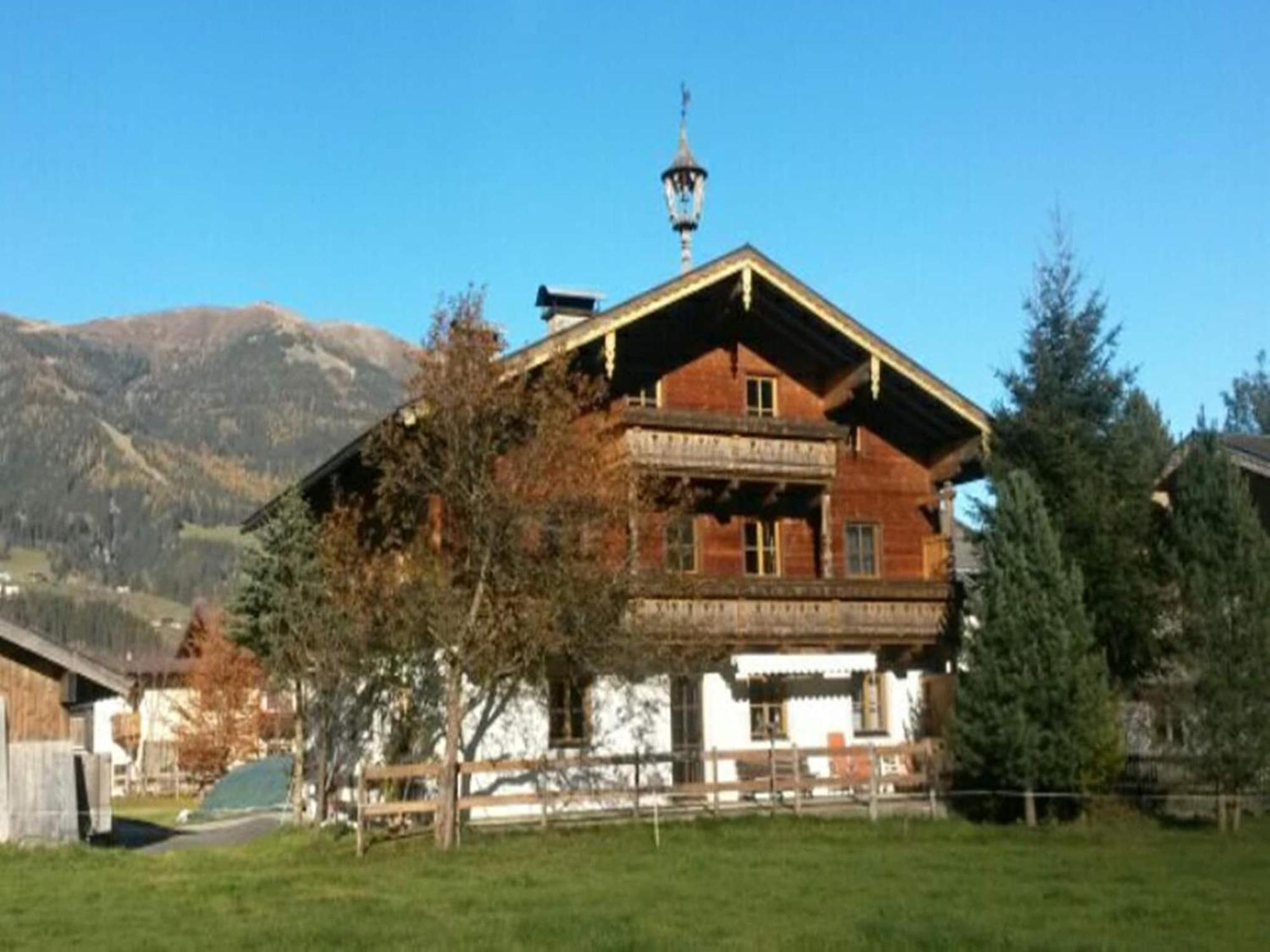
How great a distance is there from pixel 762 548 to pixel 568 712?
21.0 feet

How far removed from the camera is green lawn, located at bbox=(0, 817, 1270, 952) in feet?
51.9

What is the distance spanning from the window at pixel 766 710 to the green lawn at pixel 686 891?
611 cm

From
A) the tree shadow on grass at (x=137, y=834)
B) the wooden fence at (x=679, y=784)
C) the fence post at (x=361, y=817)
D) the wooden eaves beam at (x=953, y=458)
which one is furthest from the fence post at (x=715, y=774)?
the tree shadow on grass at (x=137, y=834)

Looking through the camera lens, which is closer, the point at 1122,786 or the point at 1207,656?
the point at 1207,656

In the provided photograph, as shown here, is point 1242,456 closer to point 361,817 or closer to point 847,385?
point 847,385

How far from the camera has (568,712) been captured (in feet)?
104

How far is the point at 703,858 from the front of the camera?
22.9m

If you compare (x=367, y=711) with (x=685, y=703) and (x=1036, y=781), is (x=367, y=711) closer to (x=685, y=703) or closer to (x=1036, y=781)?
(x=685, y=703)

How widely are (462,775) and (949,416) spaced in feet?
45.7

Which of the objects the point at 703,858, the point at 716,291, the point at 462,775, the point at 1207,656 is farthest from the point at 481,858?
Answer: the point at 716,291

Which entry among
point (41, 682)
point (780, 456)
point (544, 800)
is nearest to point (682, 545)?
point (780, 456)

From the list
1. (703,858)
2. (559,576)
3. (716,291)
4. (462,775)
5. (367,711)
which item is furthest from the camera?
(716,291)

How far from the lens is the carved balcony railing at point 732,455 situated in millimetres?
32500

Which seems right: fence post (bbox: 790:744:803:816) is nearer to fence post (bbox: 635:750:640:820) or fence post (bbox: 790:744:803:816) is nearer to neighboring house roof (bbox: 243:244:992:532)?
fence post (bbox: 635:750:640:820)
